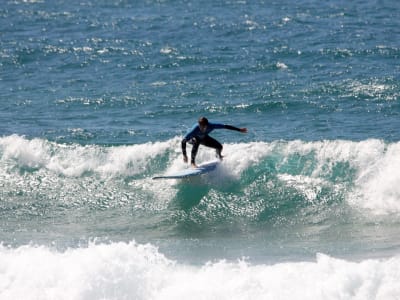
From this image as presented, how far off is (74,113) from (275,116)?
22.1ft

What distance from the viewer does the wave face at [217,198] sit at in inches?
707

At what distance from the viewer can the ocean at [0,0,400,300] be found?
1565 centimetres

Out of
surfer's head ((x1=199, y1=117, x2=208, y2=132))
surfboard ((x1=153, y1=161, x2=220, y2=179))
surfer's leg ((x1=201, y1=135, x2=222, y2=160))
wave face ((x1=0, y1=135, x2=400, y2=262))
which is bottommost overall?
wave face ((x1=0, y1=135, x2=400, y2=262))

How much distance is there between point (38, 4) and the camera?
44.0 meters

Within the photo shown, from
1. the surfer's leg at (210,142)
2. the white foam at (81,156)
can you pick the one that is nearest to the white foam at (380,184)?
the surfer's leg at (210,142)

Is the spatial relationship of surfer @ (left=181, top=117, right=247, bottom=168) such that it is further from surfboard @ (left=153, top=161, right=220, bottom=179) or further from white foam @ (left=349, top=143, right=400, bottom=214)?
white foam @ (left=349, top=143, right=400, bottom=214)

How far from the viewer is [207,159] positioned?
21344 millimetres

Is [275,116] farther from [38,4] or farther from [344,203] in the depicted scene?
[38,4]

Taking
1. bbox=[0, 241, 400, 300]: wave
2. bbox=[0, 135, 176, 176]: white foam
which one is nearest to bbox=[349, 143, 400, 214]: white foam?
bbox=[0, 241, 400, 300]: wave

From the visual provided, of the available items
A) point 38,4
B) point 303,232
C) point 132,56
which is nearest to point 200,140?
point 303,232

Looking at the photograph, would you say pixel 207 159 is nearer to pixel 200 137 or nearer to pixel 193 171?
pixel 193 171

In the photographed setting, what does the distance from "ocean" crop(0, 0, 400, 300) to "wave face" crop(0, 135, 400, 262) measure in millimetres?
49

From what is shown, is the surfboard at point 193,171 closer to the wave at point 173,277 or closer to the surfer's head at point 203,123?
the surfer's head at point 203,123

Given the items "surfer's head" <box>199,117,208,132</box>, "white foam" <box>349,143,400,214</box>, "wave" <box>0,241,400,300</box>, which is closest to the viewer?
"wave" <box>0,241,400,300</box>
